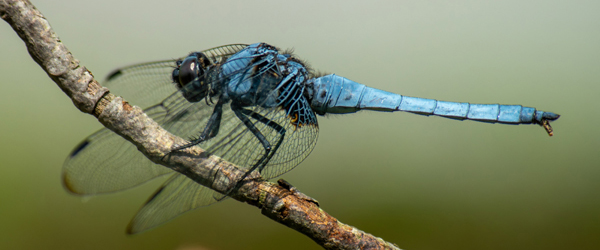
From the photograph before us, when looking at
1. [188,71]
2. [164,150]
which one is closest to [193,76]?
[188,71]

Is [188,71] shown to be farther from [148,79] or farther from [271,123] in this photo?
[271,123]

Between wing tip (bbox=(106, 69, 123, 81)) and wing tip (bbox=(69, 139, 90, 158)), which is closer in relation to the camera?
wing tip (bbox=(69, 139, 90, 158))

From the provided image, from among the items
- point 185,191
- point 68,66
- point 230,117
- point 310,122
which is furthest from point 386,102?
point 68,66

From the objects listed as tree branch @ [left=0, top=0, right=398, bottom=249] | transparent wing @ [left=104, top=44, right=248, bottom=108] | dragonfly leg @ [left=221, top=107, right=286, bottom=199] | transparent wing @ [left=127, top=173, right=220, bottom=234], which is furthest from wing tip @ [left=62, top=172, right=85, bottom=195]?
dragonfly leg @ [left=221, top=107, right=286, bottom=199]

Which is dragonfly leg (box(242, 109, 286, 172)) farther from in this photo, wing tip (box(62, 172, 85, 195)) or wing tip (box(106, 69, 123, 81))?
wing tip (box(62, 172, 85, 195))

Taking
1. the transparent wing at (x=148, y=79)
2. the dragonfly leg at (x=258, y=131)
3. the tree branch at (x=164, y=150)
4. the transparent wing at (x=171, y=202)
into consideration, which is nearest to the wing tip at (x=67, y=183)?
the transparent wing at (x=171, y=202)

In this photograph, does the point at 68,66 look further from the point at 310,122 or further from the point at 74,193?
the point at 310,122

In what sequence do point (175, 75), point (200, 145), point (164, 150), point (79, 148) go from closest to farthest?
point (164, 150) → point (200, 145) → point (79, 148) → point (175, 75)

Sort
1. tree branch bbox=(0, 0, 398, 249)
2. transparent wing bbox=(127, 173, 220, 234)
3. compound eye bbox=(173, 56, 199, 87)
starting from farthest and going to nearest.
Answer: compound eye bbox=(173, 56, 199, 87), transparent wing bbox=(127, 173, 220, 234), tree branch bbox=(0, 0, 398, 249)
